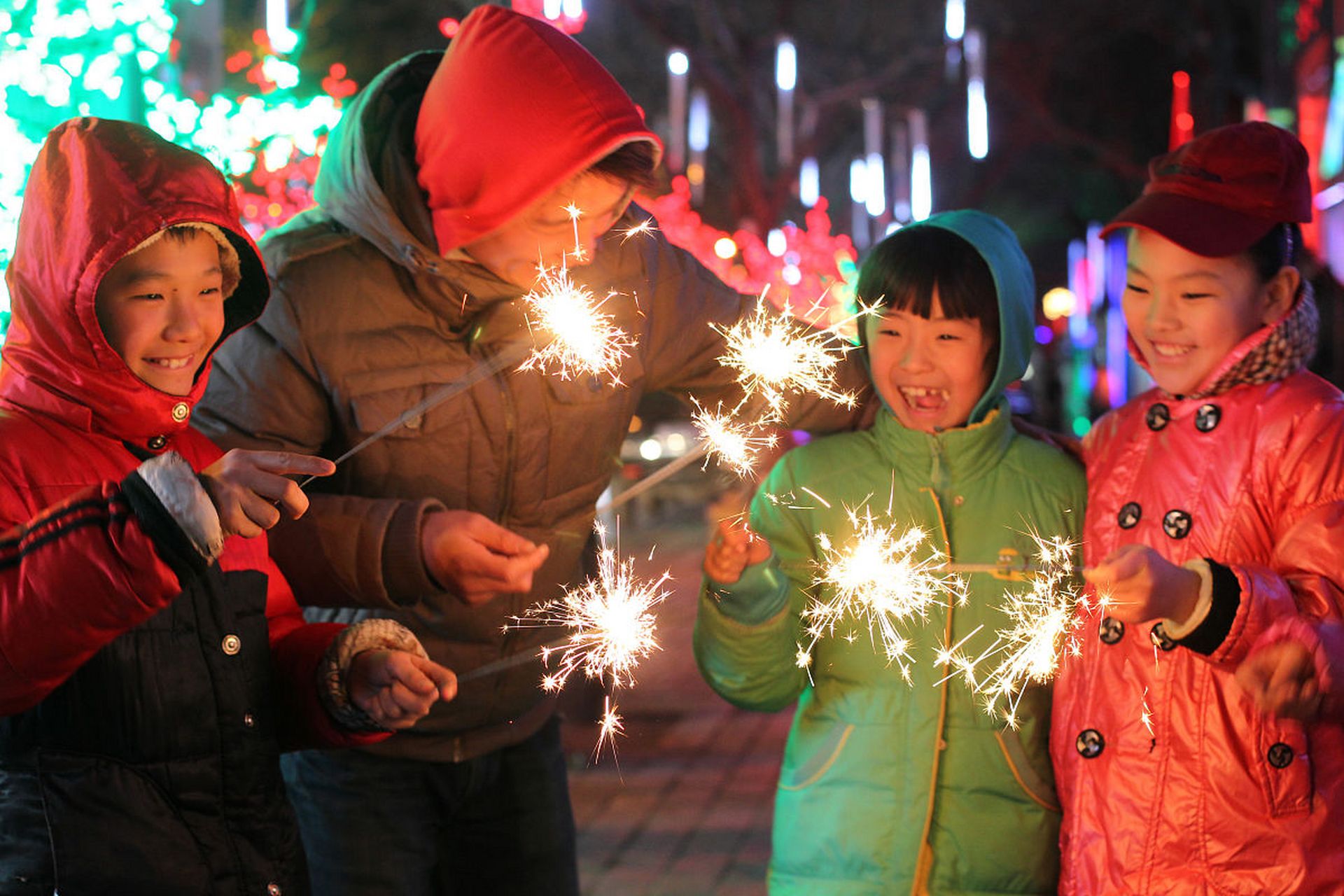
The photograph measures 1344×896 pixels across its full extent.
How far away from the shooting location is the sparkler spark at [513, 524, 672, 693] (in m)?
2.52

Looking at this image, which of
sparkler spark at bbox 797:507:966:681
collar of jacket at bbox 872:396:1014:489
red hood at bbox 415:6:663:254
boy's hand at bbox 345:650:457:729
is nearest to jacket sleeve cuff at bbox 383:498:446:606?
boy's hand at bbox 345:650:457:729

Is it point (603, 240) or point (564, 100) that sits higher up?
point (564, 100)

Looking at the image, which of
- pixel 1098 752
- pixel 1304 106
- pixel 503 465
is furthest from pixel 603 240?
pixel 1304 106

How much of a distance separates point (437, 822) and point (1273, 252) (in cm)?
224

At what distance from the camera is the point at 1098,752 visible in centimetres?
248

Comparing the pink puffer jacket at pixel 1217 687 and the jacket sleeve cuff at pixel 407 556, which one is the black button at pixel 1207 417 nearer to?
the pink puffer jacket at pixel 1217 687

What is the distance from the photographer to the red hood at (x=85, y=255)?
209 cm

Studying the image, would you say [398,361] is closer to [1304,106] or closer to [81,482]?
[81,482]

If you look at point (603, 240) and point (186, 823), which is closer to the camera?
point (186, 823)

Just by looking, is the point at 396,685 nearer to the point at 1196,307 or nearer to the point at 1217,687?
the point at 1217,687

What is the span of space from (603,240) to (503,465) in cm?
63

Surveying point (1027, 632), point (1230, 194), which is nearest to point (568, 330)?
point (1027, 632)

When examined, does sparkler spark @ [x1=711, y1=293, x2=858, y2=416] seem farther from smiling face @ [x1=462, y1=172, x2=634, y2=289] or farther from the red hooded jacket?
the red hooded jacket

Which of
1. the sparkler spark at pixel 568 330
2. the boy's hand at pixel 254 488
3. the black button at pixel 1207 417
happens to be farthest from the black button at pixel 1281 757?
the boy's hand at pixel 254 488
